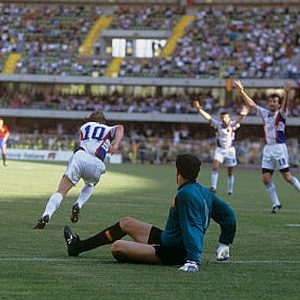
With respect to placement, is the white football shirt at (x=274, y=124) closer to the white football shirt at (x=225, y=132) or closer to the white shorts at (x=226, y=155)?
the white football shirt at (x=225, y=132)

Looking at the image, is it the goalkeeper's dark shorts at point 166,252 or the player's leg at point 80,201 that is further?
the player's leg at point 80,201

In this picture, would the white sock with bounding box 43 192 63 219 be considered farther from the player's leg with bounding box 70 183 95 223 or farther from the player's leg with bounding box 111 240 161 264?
the player's leg with bounding box 111 240 161 264

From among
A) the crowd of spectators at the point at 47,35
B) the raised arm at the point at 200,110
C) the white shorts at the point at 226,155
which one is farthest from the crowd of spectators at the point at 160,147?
the raised arm at the point at 200,110

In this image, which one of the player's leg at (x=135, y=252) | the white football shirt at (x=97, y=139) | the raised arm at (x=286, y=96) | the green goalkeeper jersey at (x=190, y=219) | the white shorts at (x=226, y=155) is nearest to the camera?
the green goalkeeper jersey at (x=190, y=219)

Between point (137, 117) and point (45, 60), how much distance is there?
902 cm

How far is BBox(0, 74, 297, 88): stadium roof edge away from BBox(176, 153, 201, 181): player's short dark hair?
51.9 m

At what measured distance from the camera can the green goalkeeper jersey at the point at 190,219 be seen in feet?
32.1

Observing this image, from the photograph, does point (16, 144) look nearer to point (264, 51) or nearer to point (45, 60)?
point (45, 60)

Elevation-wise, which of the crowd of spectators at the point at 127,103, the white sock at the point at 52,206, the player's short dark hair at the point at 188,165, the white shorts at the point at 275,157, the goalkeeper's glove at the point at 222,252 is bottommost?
the crowd of spectators at the point at 127,103

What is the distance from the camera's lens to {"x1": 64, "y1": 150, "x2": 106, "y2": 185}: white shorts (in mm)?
15125

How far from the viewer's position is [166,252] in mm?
10203

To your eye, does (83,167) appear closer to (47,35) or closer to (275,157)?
(275,157)

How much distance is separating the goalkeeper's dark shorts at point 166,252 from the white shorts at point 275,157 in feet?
31.8

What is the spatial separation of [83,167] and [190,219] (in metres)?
5.65
